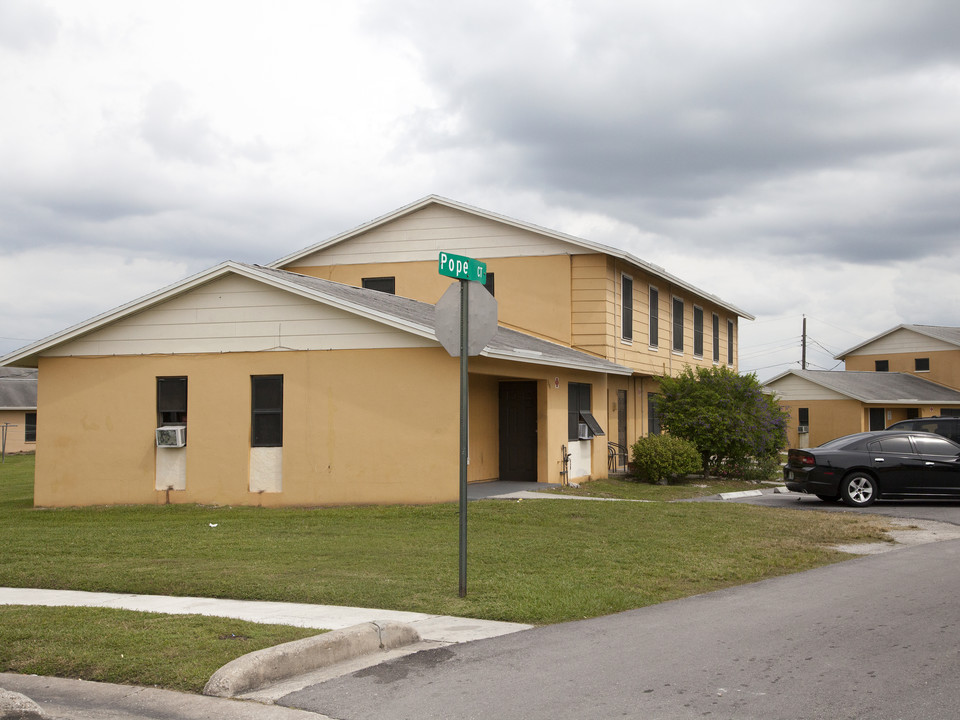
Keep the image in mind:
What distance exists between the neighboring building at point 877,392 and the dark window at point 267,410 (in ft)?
106

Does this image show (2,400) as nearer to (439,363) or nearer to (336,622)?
(439,363)

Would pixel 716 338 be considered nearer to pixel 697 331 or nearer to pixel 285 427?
pixel 697 331

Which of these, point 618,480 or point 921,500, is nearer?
point 921,500

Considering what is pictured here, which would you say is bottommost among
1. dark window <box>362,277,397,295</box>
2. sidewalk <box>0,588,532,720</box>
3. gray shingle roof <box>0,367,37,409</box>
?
sidewalk <box>0,588,532,720</box>

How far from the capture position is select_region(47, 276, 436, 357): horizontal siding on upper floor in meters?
17.4

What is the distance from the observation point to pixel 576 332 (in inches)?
933

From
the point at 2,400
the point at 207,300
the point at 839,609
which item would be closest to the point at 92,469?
the point at 207,300

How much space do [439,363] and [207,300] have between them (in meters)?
4.80

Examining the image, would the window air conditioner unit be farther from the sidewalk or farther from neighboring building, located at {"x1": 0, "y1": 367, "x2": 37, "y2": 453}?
neighboring building, located at {"x1": 0, "y1": 367, "x2": 37, "y2": 453}

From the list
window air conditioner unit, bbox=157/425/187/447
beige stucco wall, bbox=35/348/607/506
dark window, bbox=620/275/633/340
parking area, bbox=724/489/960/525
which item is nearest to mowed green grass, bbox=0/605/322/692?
beige stucco wall, bbox=35/348/607/506

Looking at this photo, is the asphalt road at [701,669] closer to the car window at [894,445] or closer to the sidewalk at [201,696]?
the sidewalk at [201,696]

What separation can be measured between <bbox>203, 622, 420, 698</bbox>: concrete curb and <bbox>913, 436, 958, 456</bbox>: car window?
543 inches

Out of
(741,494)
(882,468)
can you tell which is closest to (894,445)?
(882,468)

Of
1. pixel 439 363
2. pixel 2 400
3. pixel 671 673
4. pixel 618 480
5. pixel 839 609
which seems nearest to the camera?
pixel 671 673
